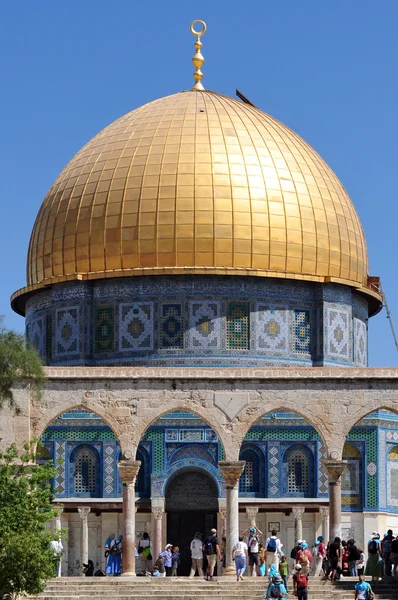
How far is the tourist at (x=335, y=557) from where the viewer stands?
25822 millimetres

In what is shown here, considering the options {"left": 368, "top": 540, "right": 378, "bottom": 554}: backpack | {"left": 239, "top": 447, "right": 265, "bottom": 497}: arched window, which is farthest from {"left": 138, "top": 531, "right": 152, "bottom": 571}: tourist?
{"left": 368, "top": 540, "right": 378, "bottom": 554}: backpack

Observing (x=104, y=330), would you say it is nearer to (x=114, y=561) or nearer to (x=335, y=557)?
(x=114, y=561)

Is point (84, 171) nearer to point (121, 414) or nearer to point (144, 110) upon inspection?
point (144, 110)

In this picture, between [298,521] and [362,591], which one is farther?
[298,521]

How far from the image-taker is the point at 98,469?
110ft

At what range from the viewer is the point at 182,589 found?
25.1 metres

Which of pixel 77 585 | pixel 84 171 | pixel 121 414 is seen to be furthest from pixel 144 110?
pixel 77 585

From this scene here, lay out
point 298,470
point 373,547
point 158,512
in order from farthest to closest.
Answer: point 298,470
point 158,512
point 373,547

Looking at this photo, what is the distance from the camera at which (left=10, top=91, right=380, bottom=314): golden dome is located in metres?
33.9

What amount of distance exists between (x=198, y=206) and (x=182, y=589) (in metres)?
10.9

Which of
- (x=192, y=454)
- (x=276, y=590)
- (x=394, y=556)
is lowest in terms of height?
(x=276, y=590)

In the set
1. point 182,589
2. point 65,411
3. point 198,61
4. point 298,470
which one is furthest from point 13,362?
point 198,61

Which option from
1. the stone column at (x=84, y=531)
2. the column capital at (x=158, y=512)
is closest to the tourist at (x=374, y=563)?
the column capital at (x=158, y=512)

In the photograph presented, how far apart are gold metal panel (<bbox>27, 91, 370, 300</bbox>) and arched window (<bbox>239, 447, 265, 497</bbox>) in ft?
11.8
